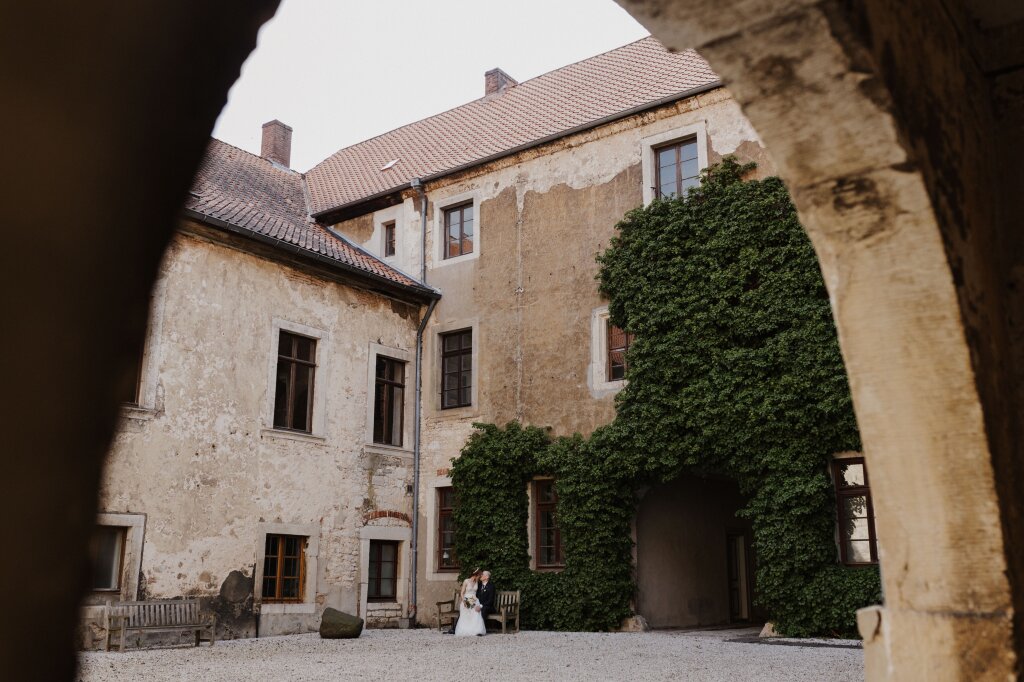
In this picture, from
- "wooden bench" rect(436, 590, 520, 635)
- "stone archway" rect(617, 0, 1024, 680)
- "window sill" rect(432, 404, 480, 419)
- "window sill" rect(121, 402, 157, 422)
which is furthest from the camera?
"window sill" rect(432, 404, 480, 419)

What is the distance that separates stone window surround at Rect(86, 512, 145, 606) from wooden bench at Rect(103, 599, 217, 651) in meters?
0.27

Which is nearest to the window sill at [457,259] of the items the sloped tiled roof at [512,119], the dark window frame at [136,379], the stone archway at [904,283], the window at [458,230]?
the window at [458,230]

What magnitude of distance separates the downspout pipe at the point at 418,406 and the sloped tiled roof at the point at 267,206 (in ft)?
1.86

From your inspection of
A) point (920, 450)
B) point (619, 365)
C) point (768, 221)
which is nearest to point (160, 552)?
point (619, 365)

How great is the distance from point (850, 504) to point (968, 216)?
10.1 m

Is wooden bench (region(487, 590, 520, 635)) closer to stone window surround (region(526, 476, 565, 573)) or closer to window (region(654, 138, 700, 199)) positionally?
stone window surround (region(526, 476, 565, 573))

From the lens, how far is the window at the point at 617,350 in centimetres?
1499

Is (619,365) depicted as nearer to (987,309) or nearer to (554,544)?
(554,544)

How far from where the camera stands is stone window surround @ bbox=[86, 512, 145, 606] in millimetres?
12219

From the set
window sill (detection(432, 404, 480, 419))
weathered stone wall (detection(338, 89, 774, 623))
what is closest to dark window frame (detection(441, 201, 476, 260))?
weathered stone wall (detection(338, 89, 774, 623))

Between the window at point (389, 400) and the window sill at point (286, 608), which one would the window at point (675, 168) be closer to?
the window at point (389, 400)

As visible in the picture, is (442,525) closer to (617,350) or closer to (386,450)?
(386,450)

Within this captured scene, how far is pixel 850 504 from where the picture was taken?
1252 centimetres

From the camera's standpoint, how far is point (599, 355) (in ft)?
49.8
